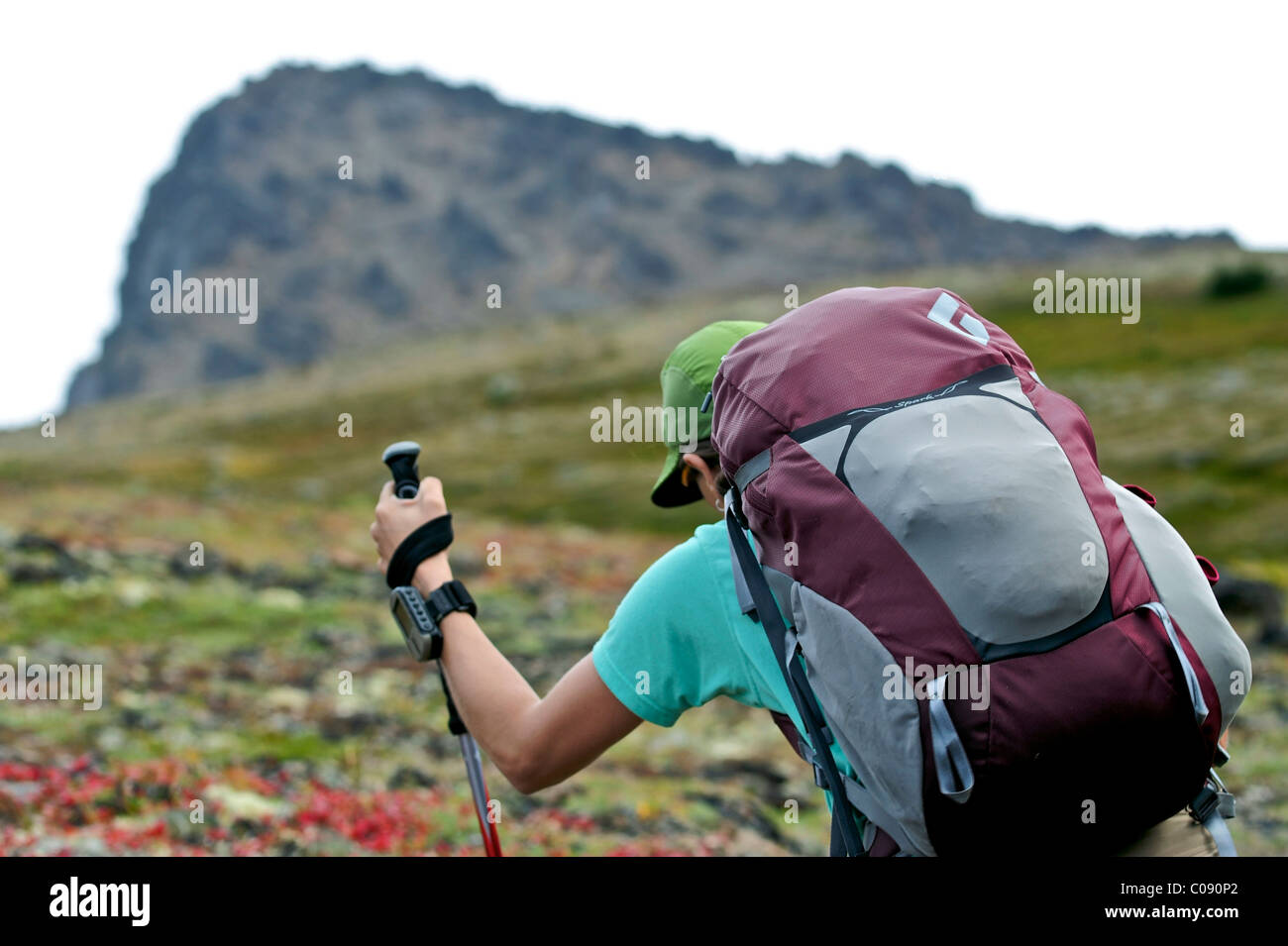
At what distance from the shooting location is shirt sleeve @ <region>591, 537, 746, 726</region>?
3033mm

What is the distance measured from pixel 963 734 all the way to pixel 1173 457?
4590 centimetres

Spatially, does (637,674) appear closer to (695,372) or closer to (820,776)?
(820,776)

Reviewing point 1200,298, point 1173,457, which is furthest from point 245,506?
point 1200,298

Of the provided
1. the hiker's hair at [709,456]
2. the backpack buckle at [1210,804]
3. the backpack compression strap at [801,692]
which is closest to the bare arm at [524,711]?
the backpack compression strap at [801,692]

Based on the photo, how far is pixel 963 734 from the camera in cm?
252

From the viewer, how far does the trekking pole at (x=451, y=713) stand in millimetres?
3451

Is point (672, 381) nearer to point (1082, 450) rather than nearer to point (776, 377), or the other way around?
point (776, 377)

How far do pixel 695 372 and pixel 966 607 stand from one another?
1269 mm

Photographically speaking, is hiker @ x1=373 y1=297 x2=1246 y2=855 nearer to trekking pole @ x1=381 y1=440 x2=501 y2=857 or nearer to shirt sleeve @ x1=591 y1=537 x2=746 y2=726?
shirt sleeve @ x1=591 y1=537 x2=746 y2=726

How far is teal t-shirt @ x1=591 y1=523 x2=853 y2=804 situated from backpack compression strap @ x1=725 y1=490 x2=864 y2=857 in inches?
5.3

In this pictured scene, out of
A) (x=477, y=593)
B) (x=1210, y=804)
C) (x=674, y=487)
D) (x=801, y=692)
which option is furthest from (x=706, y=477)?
(x=477, y=593)

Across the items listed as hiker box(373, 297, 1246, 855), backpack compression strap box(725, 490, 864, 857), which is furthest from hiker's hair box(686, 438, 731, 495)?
backpack compression strap box(725, 490, 864, 857)

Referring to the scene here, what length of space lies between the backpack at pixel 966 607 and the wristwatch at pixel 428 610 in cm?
89

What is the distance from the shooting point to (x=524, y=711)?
10.2 ft
